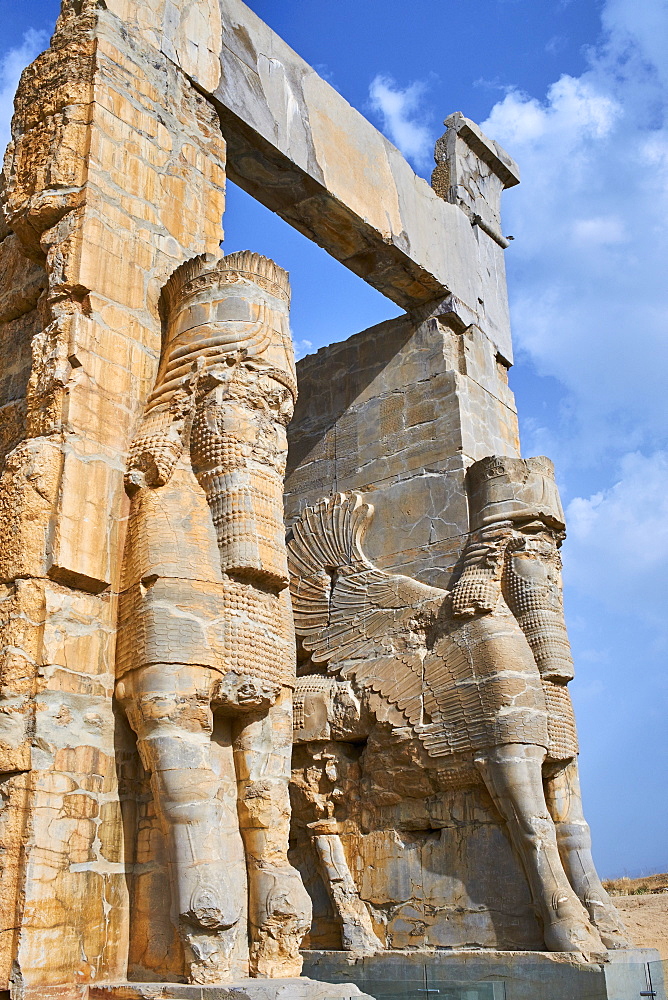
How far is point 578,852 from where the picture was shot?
633 cm

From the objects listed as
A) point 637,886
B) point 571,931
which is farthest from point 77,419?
point 637,886

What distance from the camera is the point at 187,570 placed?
13.6ft

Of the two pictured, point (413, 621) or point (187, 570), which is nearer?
point (187, 570)

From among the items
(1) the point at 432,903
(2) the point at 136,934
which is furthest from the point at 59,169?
(1) the point at 432,903

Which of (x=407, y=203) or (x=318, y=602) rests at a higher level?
(x=407, y=203)

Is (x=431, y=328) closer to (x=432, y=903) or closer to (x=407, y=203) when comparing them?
(x=407, y=203)

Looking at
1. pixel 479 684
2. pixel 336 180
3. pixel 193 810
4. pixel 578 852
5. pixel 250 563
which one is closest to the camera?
pixel 193 810

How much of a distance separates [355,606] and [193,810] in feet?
11.7

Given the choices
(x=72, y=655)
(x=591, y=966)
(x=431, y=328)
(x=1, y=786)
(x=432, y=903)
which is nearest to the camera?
(x=1, y=786)

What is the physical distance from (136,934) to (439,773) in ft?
9.70

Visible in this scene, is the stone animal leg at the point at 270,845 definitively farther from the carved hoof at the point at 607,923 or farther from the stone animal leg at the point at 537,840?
the carved hoof at the point at 607,923

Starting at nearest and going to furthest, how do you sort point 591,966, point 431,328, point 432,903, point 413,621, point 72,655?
point 72,655
point 591,966
point 432,903
point 413,621
point 431,328

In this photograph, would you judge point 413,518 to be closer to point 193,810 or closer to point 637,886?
point 193,810

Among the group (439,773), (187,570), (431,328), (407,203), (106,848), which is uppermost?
(407,203)
